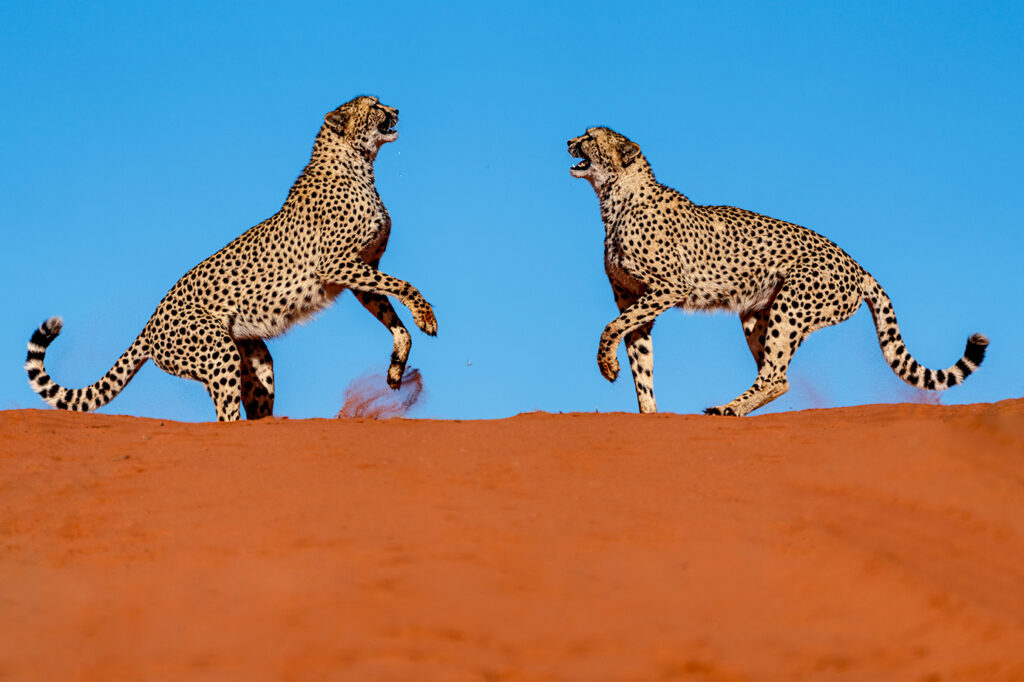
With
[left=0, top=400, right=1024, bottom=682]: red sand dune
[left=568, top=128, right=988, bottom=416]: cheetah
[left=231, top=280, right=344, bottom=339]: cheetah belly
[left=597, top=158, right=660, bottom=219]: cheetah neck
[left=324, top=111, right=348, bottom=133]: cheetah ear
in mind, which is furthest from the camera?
[left=324, top=111, right=348, bottom=133]: cheetah ear

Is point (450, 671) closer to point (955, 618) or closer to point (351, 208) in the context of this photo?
point (955, 618)

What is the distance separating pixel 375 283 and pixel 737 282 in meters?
2.77

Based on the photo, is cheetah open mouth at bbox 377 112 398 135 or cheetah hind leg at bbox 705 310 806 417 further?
cheetah open mouth at bbox 377 112 398 135

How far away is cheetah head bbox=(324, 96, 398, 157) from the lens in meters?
10.2

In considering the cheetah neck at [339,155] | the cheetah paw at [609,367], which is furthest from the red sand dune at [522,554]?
the cheetah neck at [339,155]

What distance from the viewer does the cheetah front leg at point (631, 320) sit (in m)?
9.17

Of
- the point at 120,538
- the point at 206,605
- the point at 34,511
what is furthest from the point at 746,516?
the point at 34,511

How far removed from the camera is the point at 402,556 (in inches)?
194

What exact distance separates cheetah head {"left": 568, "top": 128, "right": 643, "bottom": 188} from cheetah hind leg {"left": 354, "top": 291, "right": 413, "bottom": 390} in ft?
6.79

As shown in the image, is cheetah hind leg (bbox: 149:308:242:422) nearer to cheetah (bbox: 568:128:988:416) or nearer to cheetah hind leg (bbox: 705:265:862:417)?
cheetah (bbox: 568:128:988:416)

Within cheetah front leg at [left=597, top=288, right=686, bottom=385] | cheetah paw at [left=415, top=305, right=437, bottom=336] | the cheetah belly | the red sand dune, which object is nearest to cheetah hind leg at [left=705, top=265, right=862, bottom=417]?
cheetah front leg at [left=597, top=288, right=686, bottom=385]

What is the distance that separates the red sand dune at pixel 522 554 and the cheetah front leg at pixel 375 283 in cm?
193

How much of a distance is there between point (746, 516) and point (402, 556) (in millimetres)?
1570

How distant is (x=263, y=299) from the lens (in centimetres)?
943
